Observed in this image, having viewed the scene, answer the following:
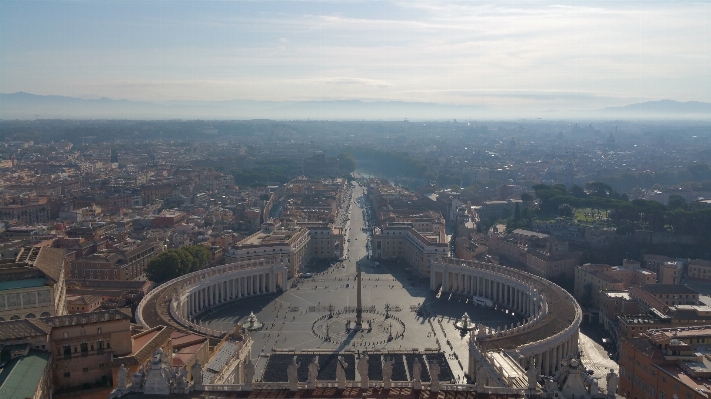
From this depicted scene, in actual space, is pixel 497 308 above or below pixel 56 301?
below

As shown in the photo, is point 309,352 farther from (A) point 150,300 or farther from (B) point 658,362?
(B) point 658,362

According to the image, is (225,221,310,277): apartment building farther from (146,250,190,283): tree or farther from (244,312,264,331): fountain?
(244,312,264,331): fountain

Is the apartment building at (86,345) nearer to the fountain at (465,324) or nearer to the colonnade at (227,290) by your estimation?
the colonnade at (227,290)

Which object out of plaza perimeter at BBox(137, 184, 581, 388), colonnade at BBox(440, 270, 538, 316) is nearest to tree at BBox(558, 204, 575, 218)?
plaza perimeter at BBox(137, 184, 581, 388)

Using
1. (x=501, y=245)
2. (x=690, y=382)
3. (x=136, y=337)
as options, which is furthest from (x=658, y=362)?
(x=501, y=245)

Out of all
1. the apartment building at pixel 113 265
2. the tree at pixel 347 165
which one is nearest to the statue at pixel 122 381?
the apartment building at pixel 113 265

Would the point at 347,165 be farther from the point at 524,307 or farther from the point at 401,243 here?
the point at 524,307
